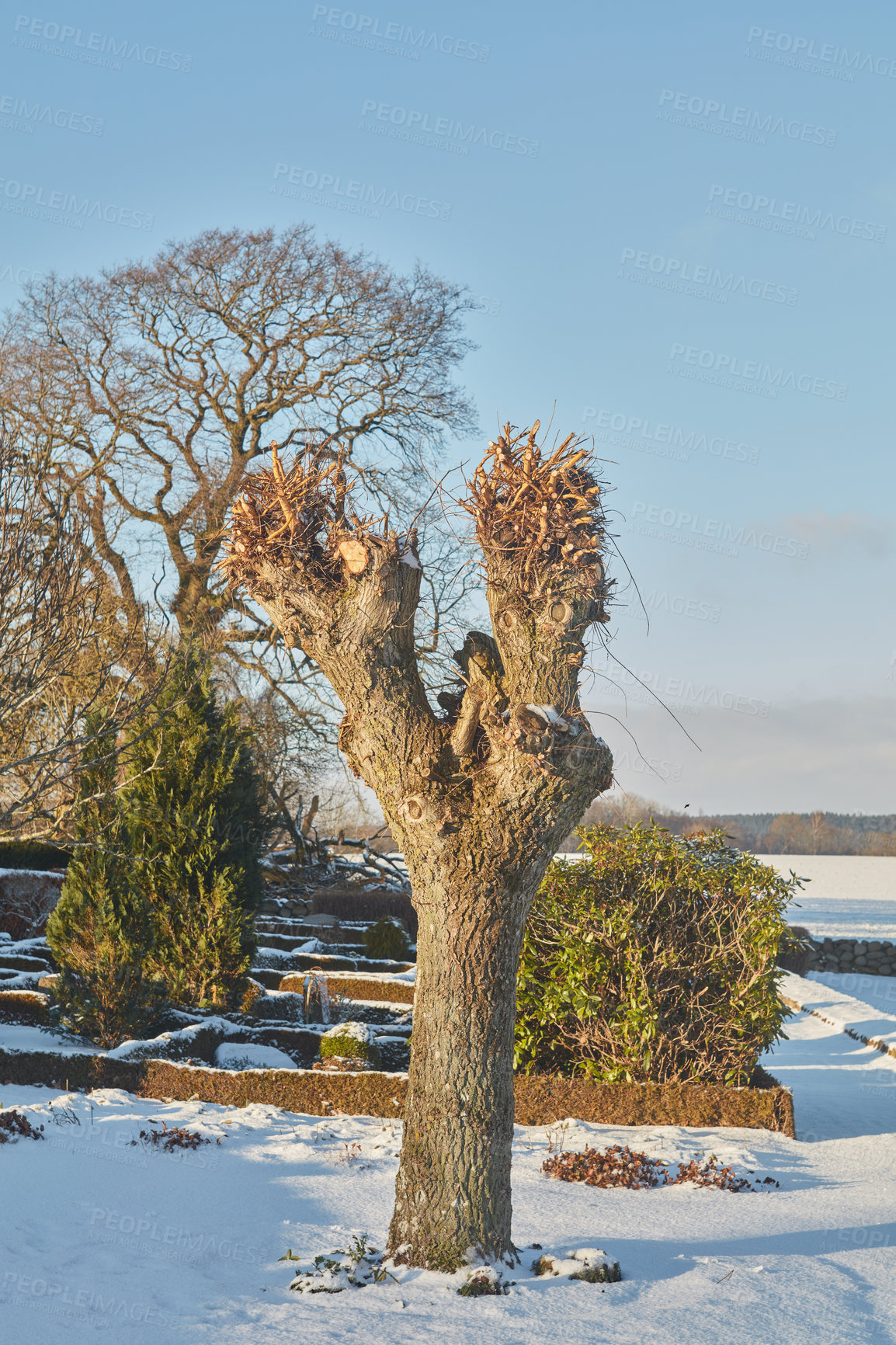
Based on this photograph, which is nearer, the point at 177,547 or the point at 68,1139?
the point at 68,1139

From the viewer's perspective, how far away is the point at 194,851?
→ 1062 cm

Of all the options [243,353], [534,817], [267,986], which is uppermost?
[243,353]

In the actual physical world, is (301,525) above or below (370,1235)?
above

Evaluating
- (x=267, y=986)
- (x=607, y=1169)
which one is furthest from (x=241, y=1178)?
(x=267, y=986)

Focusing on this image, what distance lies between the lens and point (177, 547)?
67.8 ft

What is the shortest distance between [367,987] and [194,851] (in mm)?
2777

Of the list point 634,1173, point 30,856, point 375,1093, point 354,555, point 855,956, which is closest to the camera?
point 354,555

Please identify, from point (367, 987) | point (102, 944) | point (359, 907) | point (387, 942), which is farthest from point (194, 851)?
point (359, 907)

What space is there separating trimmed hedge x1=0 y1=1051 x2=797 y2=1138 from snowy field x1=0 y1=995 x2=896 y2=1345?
20 centimetres

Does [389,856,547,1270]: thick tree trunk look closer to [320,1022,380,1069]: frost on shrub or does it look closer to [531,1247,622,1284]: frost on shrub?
[531,1247,622,1284]: frost on shrub

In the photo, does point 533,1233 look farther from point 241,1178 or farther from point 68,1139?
point 68,1139

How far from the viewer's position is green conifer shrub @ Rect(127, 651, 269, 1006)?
10469mm

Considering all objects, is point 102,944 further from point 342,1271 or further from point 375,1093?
point 342,1271

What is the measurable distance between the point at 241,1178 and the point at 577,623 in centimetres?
400
